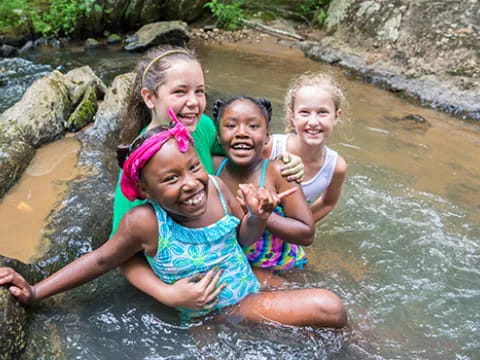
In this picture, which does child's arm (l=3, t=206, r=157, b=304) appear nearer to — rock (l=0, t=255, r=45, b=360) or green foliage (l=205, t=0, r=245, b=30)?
rock (l=0, t=255, r=45, b=360)

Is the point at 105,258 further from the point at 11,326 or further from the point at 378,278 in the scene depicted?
the point at 378,278

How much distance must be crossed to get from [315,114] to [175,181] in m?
1.15

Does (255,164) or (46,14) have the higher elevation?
(255,164)

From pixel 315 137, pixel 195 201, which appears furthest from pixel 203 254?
pixel 315 137

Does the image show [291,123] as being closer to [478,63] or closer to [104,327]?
[104,327]

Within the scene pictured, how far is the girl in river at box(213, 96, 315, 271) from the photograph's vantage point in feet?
7.62

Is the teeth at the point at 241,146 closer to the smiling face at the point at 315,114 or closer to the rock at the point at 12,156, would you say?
the smiling face at the point at 315,114

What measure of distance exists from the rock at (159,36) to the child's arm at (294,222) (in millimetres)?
7506

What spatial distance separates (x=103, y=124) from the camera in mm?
4398

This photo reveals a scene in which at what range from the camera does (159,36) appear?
9.31 metres

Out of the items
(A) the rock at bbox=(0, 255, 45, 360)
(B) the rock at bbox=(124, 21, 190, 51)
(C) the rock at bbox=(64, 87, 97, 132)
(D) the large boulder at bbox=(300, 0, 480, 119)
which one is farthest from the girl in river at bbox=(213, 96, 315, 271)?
(B) the rock at bbox=(124, 21, 190, 51)

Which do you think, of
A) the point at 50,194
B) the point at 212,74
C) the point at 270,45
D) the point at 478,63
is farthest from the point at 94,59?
the point at 478,63

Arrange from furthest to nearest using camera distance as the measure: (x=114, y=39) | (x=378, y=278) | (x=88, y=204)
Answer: (x=114, y=39) → (x=88, y=204) → (x=378, y=278)

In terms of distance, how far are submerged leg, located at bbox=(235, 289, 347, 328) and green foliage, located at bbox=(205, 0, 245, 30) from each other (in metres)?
9.05
